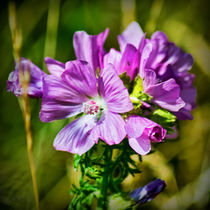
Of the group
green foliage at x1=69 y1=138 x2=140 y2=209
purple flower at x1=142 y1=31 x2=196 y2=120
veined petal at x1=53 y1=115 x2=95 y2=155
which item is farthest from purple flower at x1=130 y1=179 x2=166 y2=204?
veined petal at x1=53 y1=115 x2=95 y2=155

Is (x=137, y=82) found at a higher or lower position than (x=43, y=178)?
higher

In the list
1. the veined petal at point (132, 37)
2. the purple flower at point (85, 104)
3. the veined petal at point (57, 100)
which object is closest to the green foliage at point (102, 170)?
the purple flower at point (85, 104)

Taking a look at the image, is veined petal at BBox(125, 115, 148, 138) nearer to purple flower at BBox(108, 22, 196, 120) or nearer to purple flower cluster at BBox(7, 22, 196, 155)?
purple flower cluster at BBox(7, 22, 196, 155)

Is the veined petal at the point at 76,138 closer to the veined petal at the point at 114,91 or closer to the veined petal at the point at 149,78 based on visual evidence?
the veined petal at the point at 114,91

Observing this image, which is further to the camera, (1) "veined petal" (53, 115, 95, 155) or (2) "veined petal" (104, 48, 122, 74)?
(2) "veined petal" (104, 48, 122, 74)

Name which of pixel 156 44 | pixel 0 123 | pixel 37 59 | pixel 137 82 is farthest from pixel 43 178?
pixel 156 44

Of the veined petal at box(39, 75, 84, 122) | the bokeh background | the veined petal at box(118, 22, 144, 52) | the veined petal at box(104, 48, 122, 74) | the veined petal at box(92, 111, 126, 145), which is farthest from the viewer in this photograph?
the bokeh background

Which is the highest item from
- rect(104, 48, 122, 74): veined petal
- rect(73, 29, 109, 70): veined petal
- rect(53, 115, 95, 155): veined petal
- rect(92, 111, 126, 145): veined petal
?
rect(73, 29, 109, 70): veined petal

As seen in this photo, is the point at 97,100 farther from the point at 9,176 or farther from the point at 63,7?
the point at 63,7
